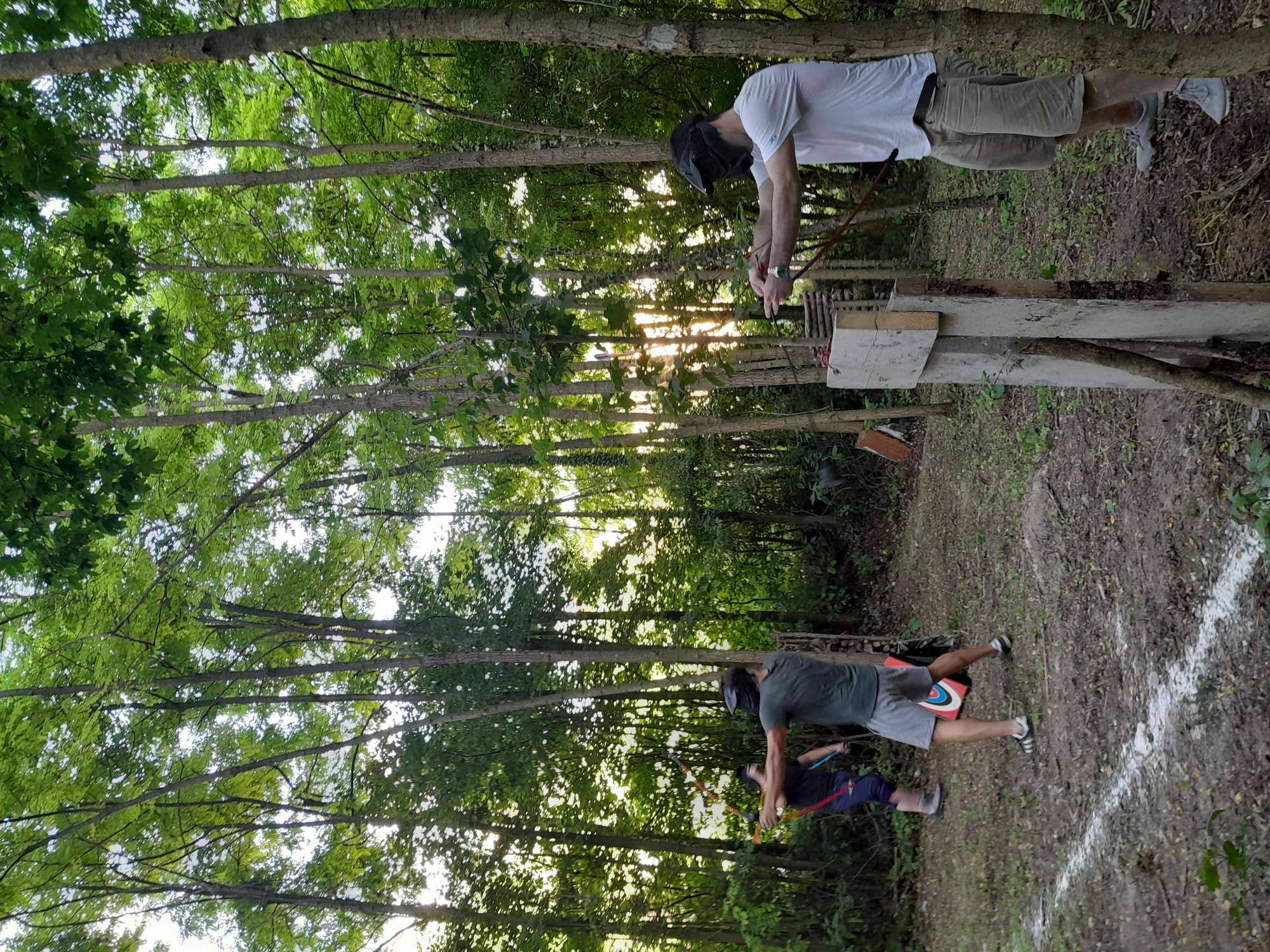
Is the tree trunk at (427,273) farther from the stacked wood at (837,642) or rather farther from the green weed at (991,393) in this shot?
the stacked wood at (837,642)

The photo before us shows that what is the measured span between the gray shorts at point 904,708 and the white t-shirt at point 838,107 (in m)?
3.28

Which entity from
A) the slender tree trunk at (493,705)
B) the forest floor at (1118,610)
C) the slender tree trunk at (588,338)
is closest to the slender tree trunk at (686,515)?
the slender tree trunk at (493,705)

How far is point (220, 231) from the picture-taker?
8.09m

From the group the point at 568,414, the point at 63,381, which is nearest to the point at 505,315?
the point at 63,381

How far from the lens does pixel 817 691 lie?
5.22m

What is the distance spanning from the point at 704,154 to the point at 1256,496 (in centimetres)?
266

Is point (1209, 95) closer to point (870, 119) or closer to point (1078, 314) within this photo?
point (1078, 314)

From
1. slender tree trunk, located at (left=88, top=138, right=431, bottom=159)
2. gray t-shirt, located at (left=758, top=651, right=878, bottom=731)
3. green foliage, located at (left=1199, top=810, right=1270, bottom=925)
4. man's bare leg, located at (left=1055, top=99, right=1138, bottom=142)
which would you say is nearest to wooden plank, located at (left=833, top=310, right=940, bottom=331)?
man's bare leg, located at (left=1055, top=99, right=1138, bottom=142)

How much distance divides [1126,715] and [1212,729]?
0.78 meters

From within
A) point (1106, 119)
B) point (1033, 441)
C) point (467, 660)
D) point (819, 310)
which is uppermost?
point (819, 310)

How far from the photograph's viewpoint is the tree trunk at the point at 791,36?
2.20 metres

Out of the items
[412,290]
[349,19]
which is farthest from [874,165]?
[349,19]

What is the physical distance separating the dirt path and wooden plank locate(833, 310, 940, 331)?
1477 millimetres

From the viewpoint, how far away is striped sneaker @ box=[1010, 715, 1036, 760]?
5.11 metres
